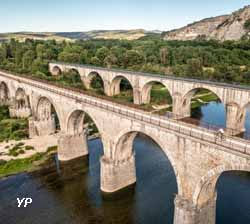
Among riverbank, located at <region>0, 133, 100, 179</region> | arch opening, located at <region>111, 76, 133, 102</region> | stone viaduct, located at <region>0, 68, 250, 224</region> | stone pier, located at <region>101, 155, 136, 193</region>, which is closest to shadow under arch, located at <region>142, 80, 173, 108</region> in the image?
arch opening, located at <region>111, 76, 133, 102</region>

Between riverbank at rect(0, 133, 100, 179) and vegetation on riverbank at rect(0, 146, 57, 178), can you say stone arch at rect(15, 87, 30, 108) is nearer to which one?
riverbank at rect(0, 133, 100, 179)

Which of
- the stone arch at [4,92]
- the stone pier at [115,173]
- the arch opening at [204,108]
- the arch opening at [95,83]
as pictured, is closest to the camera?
the stone pier at [115,173]

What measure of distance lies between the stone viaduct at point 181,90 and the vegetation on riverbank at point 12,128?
90.8ft

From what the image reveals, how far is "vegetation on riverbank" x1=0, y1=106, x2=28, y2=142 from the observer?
183 feet

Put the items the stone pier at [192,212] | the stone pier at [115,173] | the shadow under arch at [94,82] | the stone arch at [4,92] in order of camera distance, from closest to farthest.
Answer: the stone pier at [192,212] < the stone pier at [115,173] < the stone arch at [4,92] < the shadow under arch at [94,82]

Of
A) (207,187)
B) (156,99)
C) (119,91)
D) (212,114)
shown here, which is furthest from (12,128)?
(212,114)

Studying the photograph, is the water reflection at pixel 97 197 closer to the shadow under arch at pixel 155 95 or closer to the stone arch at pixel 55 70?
the shadow under arch at pixel 155 95

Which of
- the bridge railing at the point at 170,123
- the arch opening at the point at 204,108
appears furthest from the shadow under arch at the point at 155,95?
the bridge railing at the point at 170,123

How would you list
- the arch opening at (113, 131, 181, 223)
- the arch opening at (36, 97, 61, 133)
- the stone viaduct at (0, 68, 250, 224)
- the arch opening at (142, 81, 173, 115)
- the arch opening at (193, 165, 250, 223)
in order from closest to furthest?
1. the stone viaduct at (0, 68, 250, 224)
2. the arch opening at (193, 165, 250, 223)
3. the arch opening at (113, 131, 181, 223)
4. the arch opening at (36, 97, 61, 133)
5. the arch opening at (142, 81, 173, 115)

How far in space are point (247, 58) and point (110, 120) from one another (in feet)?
286

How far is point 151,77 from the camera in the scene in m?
69.2

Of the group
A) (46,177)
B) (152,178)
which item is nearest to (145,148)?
(152,178)

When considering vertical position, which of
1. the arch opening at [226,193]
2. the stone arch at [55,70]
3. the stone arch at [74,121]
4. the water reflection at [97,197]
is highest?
the stone arch at [55,70]

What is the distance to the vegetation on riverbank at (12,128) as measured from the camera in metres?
55.7
